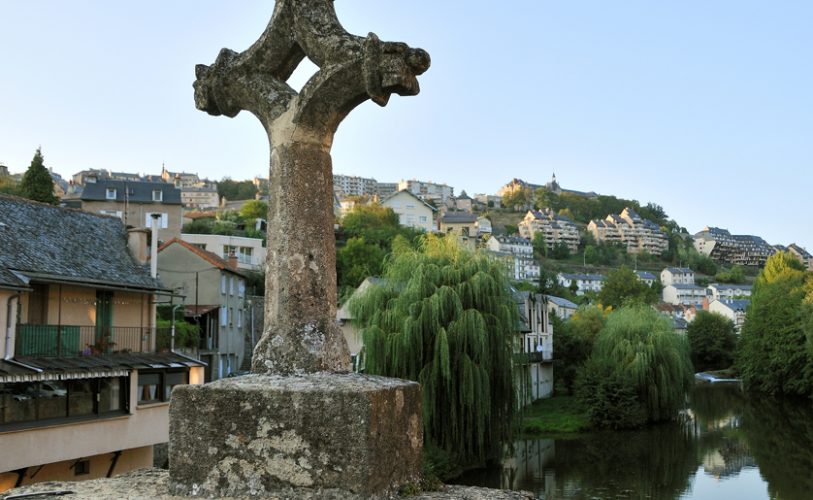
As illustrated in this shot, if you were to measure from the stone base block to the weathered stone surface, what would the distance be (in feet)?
0.14

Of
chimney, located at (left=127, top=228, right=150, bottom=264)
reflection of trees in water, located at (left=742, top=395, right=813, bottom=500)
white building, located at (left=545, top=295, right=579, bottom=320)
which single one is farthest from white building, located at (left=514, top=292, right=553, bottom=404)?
chimney, located at (left=127, top=228, right=150, bottom=264)

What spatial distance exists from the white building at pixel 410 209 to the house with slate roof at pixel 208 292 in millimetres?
87643

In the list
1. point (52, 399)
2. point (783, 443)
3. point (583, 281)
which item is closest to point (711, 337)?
point (783, 443)

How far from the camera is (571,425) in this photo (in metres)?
46.4

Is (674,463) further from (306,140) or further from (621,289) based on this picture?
(621,289)

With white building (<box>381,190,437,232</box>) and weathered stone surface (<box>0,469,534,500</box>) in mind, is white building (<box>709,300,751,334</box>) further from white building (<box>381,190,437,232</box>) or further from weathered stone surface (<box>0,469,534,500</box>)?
weathered stone surface (<box>0,469,534,500</box>)

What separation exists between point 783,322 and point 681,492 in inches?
1678

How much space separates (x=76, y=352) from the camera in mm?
24500

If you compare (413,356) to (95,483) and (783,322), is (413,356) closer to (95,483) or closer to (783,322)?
(95,483)

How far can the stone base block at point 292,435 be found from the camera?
4477 millimetres

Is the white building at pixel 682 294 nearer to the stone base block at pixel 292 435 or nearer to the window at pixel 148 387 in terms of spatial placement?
the window at pixel 148 387

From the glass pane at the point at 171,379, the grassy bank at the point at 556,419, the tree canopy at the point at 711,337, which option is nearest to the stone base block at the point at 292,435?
the glass pane at the point at 171,379

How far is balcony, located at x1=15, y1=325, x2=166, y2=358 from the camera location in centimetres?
2264

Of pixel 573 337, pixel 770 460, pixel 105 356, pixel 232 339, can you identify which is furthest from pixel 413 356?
pixel 573 337
